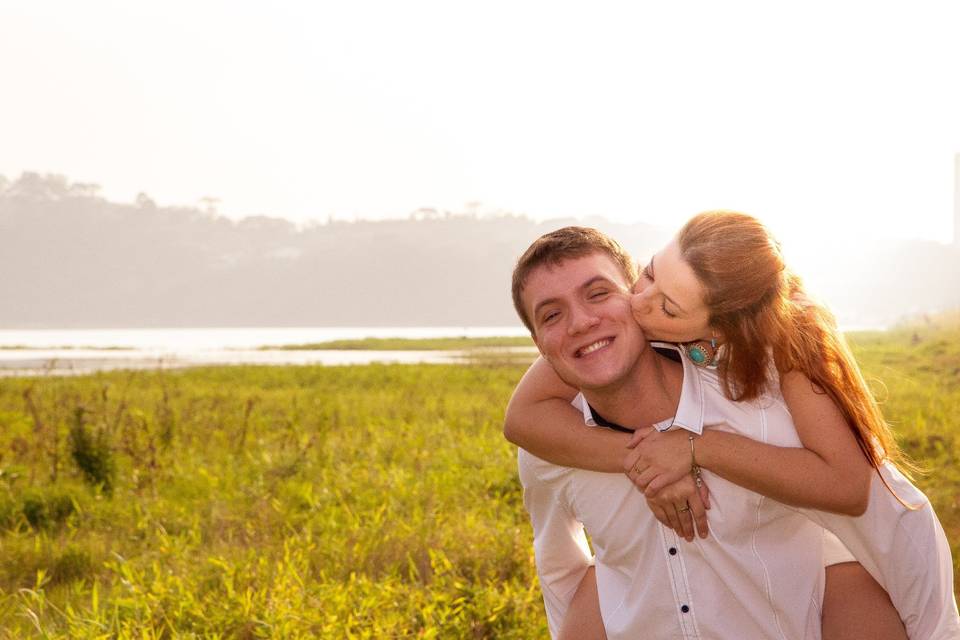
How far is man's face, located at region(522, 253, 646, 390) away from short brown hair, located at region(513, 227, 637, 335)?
0.08 feet

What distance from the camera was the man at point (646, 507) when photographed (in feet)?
7.69

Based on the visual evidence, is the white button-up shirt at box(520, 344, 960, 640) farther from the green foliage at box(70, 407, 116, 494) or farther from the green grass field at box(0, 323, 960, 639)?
the green foliage at box(70, 407, 116, 494)

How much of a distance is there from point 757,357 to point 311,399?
1162 centimetres

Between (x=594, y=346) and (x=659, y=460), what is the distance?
0.34 meters

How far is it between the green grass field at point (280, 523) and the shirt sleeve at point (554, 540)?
3.57 feet

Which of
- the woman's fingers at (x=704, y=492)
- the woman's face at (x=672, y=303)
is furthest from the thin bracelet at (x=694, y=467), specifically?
the woman's face at (x=672, y=303)

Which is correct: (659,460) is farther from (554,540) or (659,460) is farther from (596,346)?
(554,540)

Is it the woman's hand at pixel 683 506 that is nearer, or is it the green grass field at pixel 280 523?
the woman's hand at pixel 683 506

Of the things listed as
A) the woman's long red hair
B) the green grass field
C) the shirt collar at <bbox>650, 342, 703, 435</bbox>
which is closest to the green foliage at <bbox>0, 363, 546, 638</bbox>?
the green grass field

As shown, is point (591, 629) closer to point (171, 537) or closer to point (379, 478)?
point (171, 537)

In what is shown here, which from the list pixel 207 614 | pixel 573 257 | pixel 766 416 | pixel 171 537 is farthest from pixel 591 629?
pixel 171 537

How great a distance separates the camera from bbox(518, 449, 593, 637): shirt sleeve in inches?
113

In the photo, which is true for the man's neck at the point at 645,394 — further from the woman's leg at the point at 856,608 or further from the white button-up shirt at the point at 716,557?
the woman's leg at the point at 856,608

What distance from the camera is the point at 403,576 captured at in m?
4.94
